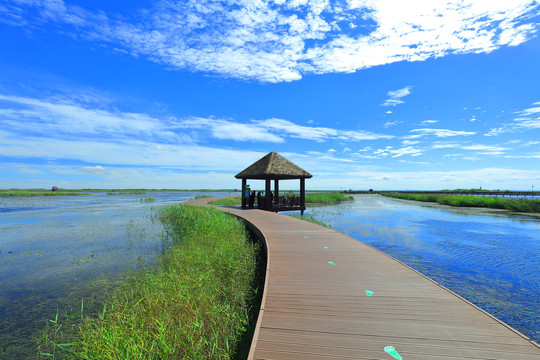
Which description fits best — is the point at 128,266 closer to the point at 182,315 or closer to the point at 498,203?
the point at 182,315

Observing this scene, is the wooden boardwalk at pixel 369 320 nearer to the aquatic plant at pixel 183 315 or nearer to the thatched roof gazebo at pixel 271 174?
the aquatic plant at pixel 183 315

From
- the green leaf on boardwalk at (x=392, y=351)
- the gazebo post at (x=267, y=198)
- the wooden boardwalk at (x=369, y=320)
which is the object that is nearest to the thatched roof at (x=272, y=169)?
the gazebo post at (x=267, y=198)

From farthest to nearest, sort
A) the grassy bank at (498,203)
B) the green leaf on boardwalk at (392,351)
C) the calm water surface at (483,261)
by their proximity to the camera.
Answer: the grassy bank at (498,203) → the calm water surface at (483,261) → the green leaf on boardwalk at (392,351)

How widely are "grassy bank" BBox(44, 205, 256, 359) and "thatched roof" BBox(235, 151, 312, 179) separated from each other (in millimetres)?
9487

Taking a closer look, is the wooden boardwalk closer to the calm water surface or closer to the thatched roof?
the calm water surface

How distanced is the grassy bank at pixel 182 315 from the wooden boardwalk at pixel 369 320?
3.01 feet

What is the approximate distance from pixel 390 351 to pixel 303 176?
1572cm

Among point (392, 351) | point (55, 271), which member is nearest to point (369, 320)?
point (392, 351)

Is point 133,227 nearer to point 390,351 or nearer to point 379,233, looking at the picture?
point 379,233

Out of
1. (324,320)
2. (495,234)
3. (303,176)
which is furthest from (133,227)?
(495,234)

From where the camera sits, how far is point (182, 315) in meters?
3.99

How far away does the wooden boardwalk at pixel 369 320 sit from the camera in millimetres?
2494

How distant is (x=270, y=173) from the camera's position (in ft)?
53.0

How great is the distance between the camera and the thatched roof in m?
16.6
